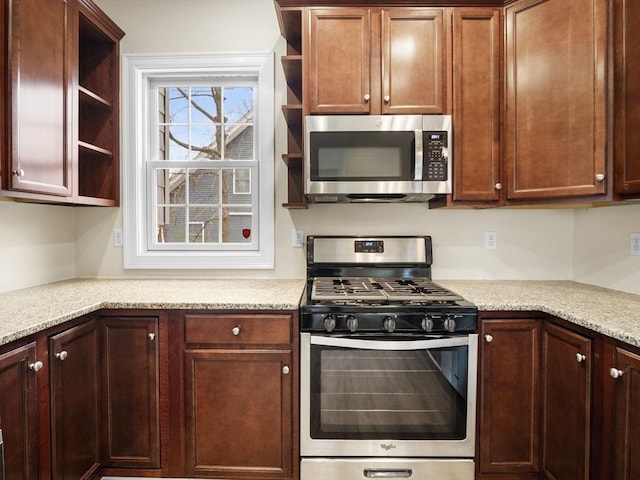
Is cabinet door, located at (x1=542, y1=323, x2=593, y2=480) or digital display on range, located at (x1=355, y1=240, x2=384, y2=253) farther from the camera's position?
digital display on range, located at (x1=355, y1=240, x2=384, y2=253)

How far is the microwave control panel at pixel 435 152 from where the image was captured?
6.40 ft

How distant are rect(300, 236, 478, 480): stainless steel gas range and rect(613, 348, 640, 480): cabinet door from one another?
0.51 m

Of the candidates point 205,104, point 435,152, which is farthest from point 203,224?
point 435,152

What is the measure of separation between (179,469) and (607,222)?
2586mm

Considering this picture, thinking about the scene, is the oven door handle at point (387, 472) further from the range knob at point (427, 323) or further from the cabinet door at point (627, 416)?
the cabinet door at point (627, 416)

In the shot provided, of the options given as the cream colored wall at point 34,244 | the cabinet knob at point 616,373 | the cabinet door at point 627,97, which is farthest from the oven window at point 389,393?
the cream colored wall at point 34,244

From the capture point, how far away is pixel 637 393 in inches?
47.5

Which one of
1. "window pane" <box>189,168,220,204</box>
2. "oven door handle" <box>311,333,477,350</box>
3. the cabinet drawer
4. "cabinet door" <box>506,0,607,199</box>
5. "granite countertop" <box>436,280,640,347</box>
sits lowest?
"oven door handle" <box>311,333,477,350</box>

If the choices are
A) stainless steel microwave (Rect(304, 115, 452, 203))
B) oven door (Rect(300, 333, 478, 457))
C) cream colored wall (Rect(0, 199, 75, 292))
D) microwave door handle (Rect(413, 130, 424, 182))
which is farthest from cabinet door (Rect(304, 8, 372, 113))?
cream colored wall (Rect(0, 199, 75, 292))

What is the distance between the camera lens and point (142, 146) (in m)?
2.44

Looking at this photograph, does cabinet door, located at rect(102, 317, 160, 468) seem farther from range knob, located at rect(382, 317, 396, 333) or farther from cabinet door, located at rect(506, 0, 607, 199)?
cabinet door, located at rect(506, 0, 607, 199)

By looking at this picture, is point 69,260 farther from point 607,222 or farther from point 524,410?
point 607,222

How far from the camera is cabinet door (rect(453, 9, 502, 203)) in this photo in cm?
199

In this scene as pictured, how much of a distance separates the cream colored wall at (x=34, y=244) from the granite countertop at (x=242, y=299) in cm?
10
